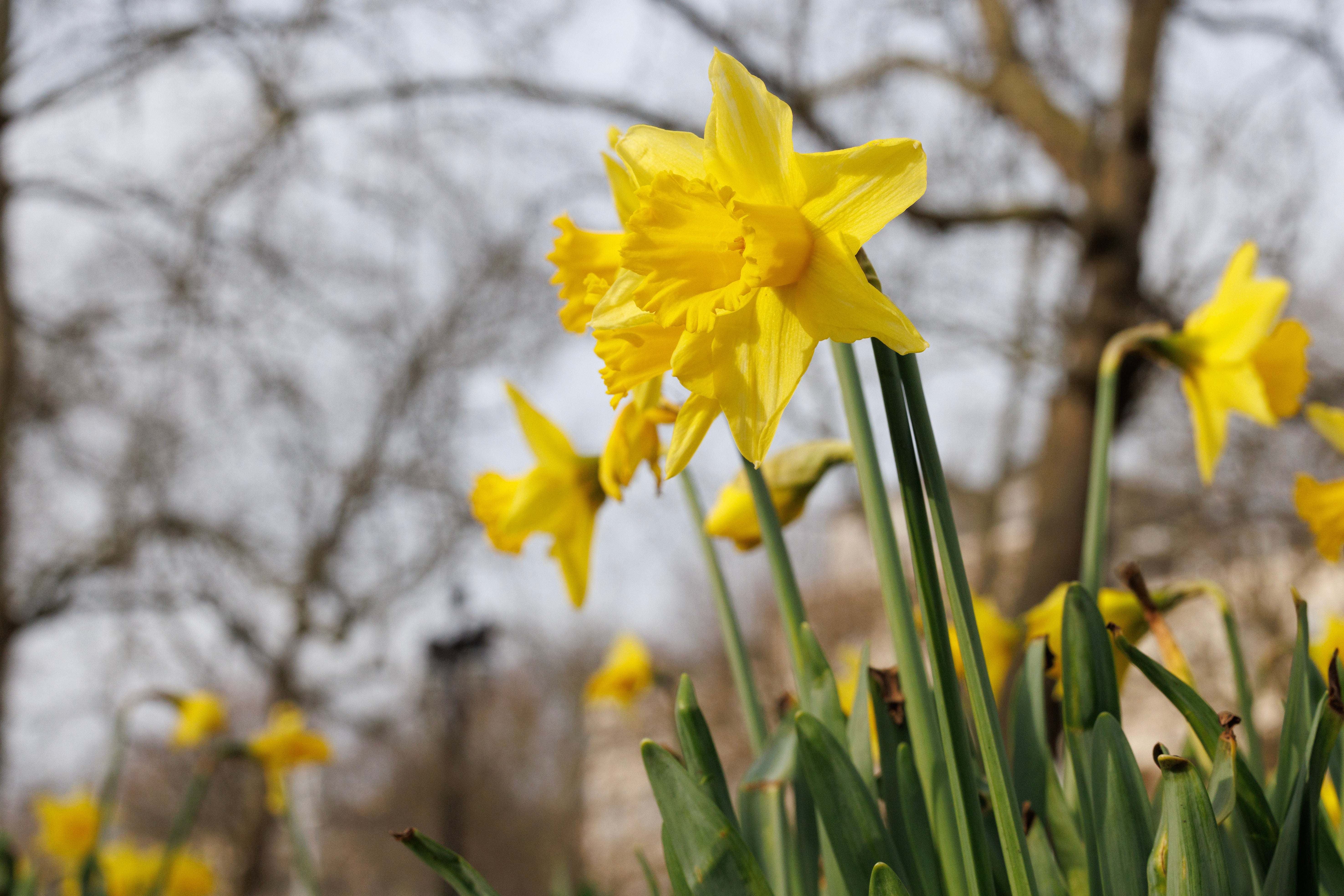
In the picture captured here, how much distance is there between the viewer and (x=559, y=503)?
3.89ft

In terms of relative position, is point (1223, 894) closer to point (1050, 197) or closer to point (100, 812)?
point (100, 812)

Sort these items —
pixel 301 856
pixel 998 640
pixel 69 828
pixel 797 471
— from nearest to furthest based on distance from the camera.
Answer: pixel 797 471 → pixel 998 640 → pixel 301 856 → pixel 69 828

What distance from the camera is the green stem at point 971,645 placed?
2.08ft

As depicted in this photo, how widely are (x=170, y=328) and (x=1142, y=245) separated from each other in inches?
240

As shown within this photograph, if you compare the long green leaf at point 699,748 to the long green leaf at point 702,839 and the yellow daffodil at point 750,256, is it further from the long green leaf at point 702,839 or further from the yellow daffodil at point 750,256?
the yellow daffodil at point 750,256

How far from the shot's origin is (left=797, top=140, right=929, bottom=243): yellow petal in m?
0.66

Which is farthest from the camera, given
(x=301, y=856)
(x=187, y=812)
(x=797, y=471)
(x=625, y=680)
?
(x=625, y=680)

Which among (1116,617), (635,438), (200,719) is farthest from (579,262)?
(200,719)

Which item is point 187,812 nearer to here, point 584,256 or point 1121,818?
point 584,256

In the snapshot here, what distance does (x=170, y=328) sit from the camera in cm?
667

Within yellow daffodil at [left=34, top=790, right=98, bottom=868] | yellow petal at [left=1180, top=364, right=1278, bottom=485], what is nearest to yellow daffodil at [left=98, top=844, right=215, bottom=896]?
yellow daffodil at [left=34, top=790, right=98, bottom=868]

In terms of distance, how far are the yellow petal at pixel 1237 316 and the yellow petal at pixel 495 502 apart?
3.12ft

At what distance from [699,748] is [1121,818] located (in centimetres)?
33

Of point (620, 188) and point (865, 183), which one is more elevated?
point (620, 188)
